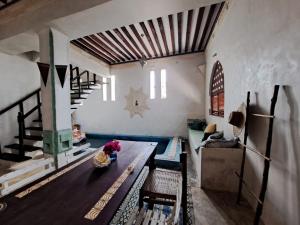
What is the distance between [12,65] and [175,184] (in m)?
4.56

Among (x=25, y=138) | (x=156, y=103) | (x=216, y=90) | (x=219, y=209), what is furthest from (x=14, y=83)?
(x=216, y=90)

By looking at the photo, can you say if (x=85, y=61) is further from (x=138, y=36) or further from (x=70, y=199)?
(x=70, y=199)

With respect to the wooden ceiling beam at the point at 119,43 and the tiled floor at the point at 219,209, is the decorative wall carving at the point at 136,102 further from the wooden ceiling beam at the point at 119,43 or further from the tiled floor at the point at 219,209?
the tiled floor at the point at 219,209

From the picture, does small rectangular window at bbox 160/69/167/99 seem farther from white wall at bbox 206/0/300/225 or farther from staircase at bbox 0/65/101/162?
white wall at bbox 206/0/300/225

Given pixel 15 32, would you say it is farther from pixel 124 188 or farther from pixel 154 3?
pixel 124 188

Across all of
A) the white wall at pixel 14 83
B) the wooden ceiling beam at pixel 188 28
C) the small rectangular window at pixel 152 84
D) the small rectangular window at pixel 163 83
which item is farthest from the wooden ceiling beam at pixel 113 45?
the wooden ceiling beam at pixel 188 28

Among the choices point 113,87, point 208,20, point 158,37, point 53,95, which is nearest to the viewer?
point 53,95

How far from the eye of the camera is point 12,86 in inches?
140

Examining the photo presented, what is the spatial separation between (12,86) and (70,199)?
3.97 metres

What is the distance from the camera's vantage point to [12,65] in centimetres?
357

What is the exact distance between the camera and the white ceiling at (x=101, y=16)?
77.8 inches

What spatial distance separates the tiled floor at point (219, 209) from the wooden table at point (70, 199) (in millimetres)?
982

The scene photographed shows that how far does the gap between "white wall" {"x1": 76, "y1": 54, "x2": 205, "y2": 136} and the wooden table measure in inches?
167

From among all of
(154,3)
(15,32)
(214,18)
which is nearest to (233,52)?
(214,18)
